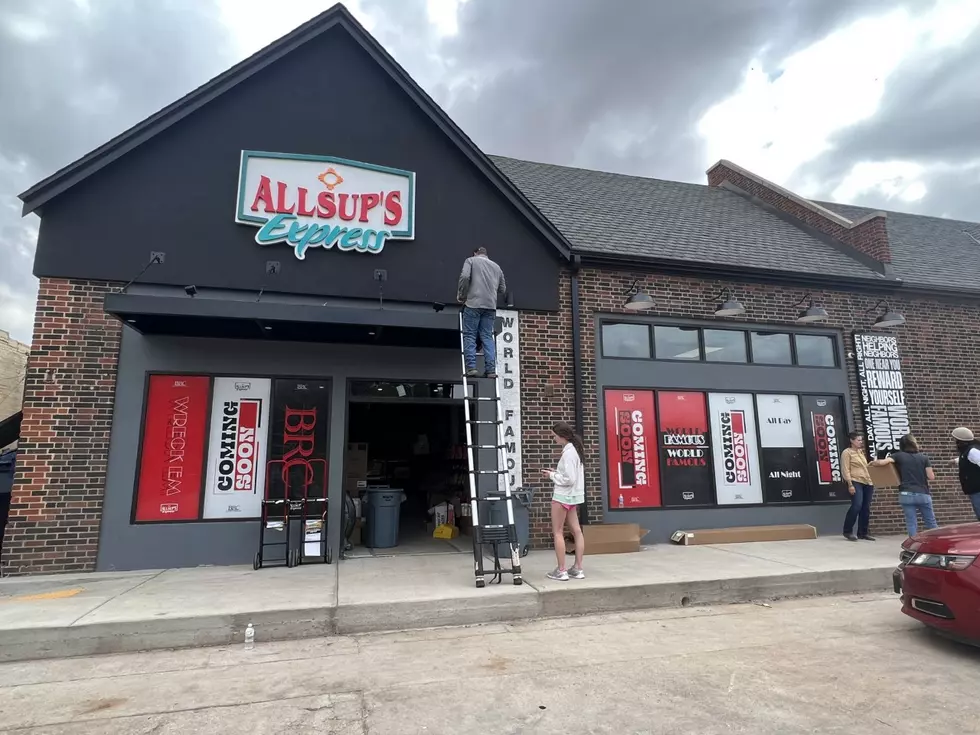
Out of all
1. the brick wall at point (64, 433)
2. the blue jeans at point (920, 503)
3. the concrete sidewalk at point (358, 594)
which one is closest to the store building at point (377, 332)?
the brick wall at point (64, 433)

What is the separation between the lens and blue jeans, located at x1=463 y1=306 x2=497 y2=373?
7254 millimetres

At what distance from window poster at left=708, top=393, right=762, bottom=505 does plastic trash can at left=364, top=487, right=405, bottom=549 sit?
5.44m

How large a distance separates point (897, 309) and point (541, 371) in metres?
7.66

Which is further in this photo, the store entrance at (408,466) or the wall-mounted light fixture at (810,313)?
the wall-mounted light fixture at (810,313)

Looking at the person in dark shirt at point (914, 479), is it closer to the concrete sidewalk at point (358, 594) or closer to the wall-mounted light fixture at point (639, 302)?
the concrete sidewalk at point (358, 594)

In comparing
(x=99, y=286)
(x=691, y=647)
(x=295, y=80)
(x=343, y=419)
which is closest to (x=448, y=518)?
(x=343, y=419)

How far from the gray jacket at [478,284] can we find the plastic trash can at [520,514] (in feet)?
8.63

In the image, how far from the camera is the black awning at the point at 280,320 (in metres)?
6.48

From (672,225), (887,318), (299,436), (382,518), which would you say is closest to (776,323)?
(887,318)

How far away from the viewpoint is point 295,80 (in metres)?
8.53

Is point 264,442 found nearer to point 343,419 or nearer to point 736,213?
point 343,419

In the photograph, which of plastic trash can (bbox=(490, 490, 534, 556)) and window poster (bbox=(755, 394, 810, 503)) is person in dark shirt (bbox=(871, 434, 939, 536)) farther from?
plastic trash can (bbox=(490, 490, 534, 556))

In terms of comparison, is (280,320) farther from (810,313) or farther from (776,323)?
(810,313)

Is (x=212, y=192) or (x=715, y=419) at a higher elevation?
(x=212, y=192)
